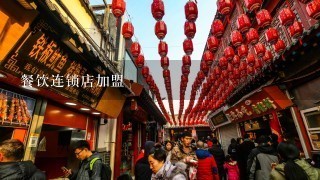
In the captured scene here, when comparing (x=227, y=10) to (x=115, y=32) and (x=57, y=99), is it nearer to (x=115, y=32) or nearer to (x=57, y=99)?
(x=57, y=99)

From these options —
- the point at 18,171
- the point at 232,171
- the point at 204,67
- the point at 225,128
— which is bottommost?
the point at 232,171

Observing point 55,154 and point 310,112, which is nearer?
Result: point 310,112

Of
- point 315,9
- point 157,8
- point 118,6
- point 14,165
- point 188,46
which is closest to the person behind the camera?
point 14,165

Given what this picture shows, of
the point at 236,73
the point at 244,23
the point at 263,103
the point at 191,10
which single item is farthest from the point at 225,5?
the point at 236,73

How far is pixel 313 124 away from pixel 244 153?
2.93 meters

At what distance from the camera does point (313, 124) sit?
7258 mm

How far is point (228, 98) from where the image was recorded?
1467 centimetres

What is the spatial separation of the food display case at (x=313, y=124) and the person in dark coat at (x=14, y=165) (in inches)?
348

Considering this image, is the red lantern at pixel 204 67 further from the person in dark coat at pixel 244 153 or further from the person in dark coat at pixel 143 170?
the person in dark coat at pixel 143 170

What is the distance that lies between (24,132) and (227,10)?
272 inches

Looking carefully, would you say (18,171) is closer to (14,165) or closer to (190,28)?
(14,165)

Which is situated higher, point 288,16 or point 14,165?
point 288,16

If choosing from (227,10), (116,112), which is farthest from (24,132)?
(227,10)

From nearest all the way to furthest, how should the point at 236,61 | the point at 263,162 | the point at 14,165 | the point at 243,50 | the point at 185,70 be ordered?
the point at 14,165
the point at 263,162
the point at 243,50
the point at 236,61
the point at 185,70
